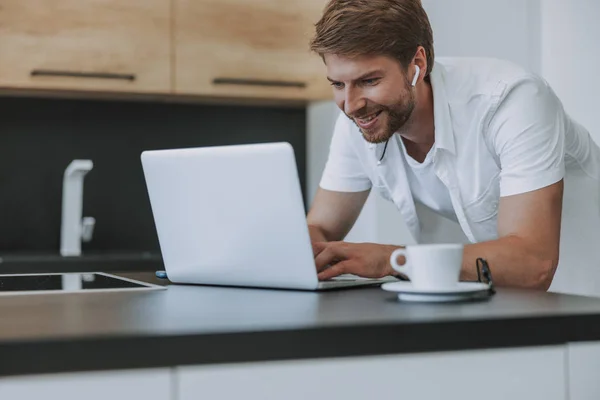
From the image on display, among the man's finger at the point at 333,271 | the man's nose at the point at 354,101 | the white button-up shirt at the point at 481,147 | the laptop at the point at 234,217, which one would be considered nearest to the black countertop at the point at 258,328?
the laptop at the point at 234,217

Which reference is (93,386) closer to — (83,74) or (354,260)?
(354,260)

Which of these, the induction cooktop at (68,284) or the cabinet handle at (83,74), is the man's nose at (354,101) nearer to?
the induction cooktop at (68,284)

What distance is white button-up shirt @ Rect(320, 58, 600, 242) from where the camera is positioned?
167 cm

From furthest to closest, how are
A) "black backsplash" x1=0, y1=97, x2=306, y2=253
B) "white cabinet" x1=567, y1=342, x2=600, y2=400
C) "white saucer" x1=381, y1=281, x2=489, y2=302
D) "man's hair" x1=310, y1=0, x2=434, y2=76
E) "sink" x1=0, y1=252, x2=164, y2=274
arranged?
"black backsplash" x1=0, y1=97, x2=306, y2=253
"sink" x1=0, y1=252, x2=164, y2=274
"man's hair" x1=310, y1=0, x2=434, y2=76
"white saucer" x1=381, y1=281, x2=489, y2=302
"white cabinet" x1=567, y1=342, x2=600, y2=400

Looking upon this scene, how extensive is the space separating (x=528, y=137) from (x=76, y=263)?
5.34 ft

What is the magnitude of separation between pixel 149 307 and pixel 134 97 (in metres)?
2.22

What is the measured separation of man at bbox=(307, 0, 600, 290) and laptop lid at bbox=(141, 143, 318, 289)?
0.61 ft

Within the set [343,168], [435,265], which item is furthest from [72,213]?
[435,265]

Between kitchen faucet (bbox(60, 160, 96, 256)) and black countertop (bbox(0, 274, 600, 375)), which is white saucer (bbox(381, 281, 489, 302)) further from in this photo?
kitchen faucet (bbox(60, 160, 96, 256))

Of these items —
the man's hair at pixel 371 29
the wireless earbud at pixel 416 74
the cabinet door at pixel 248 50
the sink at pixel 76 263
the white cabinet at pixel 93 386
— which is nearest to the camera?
the white cabinet at pixel 93 386

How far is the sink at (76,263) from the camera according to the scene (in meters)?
2.70

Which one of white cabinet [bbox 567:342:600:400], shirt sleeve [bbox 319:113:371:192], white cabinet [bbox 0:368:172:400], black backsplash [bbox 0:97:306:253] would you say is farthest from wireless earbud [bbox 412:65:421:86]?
black backsplash [bbox 0:97:306:253]

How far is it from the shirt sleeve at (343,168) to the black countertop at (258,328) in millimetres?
989

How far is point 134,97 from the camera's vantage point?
3.15 meters
